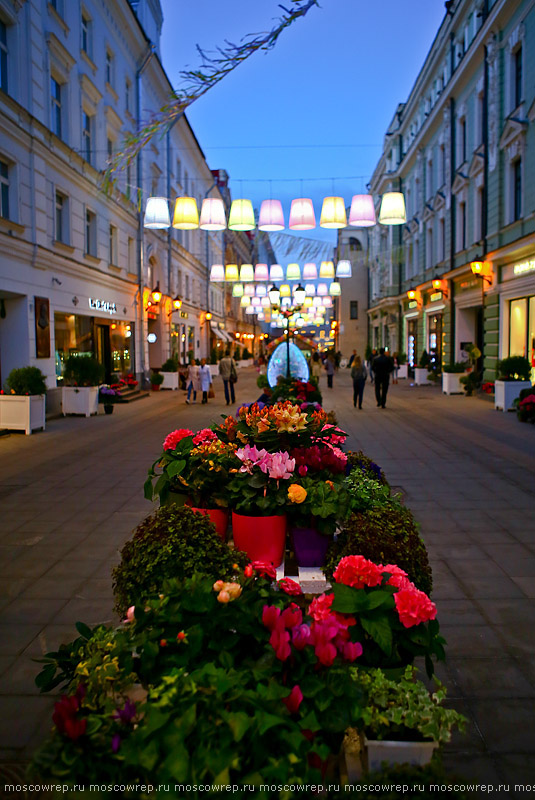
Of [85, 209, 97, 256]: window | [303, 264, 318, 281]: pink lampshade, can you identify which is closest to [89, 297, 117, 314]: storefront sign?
[85, 209, 97, 256]: window

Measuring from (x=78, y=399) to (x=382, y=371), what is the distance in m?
7.88

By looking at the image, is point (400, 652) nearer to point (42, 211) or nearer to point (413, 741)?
point (413, 741)

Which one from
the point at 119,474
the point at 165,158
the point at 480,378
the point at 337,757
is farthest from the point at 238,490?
the point at 165,158

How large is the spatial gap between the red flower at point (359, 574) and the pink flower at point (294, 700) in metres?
0.56

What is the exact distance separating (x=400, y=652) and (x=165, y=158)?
28810mm

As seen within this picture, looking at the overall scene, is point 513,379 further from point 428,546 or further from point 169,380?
point 169,380

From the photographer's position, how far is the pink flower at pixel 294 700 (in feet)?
5.36

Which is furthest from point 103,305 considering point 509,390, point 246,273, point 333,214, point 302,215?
point 509,390

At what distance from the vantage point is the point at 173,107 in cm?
421

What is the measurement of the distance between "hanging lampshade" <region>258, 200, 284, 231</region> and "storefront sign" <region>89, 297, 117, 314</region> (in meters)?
8.21

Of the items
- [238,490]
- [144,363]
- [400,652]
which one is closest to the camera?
[400,652]

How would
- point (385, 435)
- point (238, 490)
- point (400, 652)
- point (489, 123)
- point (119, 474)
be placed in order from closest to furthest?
1. point (400, 652)
2. point (238, 490)
3. point (119, 474)
4. point (385, 435)
5. point (489, 123)

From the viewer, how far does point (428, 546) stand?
523 cm

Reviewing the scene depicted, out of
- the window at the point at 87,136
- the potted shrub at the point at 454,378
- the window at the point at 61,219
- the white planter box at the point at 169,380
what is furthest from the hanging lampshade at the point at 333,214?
the white planter box at the point at 169,380
